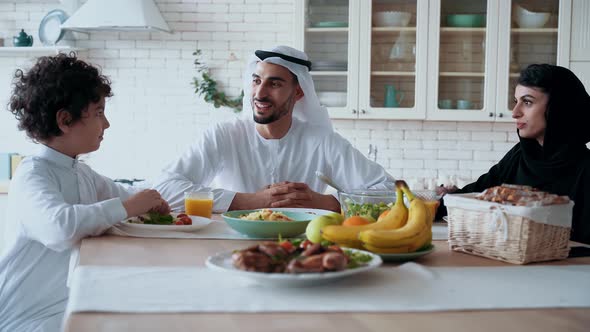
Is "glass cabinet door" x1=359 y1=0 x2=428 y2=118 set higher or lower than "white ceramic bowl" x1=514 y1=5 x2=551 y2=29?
lower

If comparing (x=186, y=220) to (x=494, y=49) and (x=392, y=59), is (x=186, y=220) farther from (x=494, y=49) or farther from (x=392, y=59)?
(x=494, y=49)

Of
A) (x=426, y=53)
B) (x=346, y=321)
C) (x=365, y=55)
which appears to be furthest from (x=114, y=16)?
(x=346, y=321)

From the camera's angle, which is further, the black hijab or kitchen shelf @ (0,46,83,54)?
kitchen shelf @ (0,46,83,54)

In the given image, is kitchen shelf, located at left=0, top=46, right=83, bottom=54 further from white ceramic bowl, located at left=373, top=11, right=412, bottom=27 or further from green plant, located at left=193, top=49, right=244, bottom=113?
white ceramic bowl, located at left=373, top=11, right=412, bottom=27

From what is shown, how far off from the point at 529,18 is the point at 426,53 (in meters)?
0.73

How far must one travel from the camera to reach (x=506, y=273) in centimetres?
148

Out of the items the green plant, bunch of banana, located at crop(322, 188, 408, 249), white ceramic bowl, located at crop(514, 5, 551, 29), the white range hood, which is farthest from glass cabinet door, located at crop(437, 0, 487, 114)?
bunch of banana, located at crop(322, 188, 408, 249)

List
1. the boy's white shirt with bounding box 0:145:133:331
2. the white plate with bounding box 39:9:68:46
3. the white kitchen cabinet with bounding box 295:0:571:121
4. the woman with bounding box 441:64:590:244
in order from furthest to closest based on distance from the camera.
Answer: the white plate with bounding box 39:9:68:46 < the white kitchen cabinet with bounding box 295:0:571:121 < the woman with bounding box 441:64:590:244 < the boy's white shirt with bounding box 0:145:133:331

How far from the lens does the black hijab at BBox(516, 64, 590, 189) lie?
100 inches

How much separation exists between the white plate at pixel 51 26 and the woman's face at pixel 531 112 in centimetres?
345

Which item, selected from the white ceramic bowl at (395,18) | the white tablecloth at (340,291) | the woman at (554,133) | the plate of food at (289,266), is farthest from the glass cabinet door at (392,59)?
the plate of food at (289,266)

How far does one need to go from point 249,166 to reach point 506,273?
1.81 m

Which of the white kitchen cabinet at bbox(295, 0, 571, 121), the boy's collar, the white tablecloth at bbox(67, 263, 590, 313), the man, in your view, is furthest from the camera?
the white kitchen cabinet at bbox(295, 0, 571, 121)

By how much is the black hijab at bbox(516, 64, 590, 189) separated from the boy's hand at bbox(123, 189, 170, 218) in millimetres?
1462
